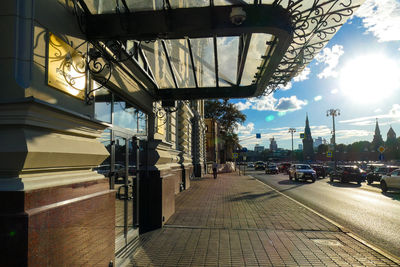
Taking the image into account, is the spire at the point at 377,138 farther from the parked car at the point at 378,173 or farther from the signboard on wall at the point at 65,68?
the signboard on wall at the point at 65,68

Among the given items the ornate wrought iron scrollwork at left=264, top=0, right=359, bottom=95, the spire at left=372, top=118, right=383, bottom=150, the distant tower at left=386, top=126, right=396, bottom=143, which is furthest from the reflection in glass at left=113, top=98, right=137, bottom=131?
the distant tower at left=386, top=126, right=396, bottom=143

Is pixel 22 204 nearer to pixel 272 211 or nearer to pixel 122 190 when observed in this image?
pixel 122 190

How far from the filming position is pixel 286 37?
393cm

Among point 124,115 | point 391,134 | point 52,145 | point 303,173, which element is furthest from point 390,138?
point 52,145

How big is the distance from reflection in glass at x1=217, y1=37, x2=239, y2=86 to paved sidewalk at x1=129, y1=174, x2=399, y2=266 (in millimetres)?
3750

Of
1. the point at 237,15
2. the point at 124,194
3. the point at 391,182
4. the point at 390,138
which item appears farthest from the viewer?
the point at 390,138

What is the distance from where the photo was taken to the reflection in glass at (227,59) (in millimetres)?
6062

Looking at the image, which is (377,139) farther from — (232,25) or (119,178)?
(232,25)

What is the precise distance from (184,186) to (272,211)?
6769mm

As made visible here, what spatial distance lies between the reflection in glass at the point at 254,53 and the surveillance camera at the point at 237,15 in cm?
170

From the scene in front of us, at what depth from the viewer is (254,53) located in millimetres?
5812

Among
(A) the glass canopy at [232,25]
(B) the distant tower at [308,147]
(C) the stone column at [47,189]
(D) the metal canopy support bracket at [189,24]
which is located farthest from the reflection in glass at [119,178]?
(B) the distant tower at [308,147]

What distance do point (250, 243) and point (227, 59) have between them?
4.12 m

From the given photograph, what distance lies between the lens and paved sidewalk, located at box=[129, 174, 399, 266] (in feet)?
15.6
